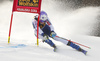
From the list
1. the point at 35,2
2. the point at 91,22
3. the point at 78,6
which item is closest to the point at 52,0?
the point at 78,6

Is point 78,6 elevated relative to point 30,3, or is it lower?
elevated

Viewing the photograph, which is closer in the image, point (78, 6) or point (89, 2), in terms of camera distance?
point (89, 2)

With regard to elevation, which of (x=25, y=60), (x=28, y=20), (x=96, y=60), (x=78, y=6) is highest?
(x=78, y=6)

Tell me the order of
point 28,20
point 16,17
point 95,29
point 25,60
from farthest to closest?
point 95,29, point 16,17, point 28,20, point 25,60

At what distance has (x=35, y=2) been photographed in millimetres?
3623

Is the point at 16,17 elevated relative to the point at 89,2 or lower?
lower

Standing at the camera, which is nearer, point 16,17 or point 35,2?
point 35,2

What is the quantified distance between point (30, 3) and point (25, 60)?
178 centimetres

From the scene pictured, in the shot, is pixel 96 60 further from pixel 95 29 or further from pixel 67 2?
pixel 67 2

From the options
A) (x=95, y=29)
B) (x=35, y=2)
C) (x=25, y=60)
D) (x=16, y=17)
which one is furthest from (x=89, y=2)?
(x=25, y=60)

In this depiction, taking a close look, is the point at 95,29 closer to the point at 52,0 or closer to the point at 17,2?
the point at 52,0

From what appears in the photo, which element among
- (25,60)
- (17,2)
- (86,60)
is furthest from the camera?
(17,2)

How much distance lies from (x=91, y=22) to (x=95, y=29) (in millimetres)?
970

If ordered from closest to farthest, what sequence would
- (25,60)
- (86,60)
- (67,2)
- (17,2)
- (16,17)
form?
(25,60) < (86,60) < (17,2) < (16,17) < (67,2)
